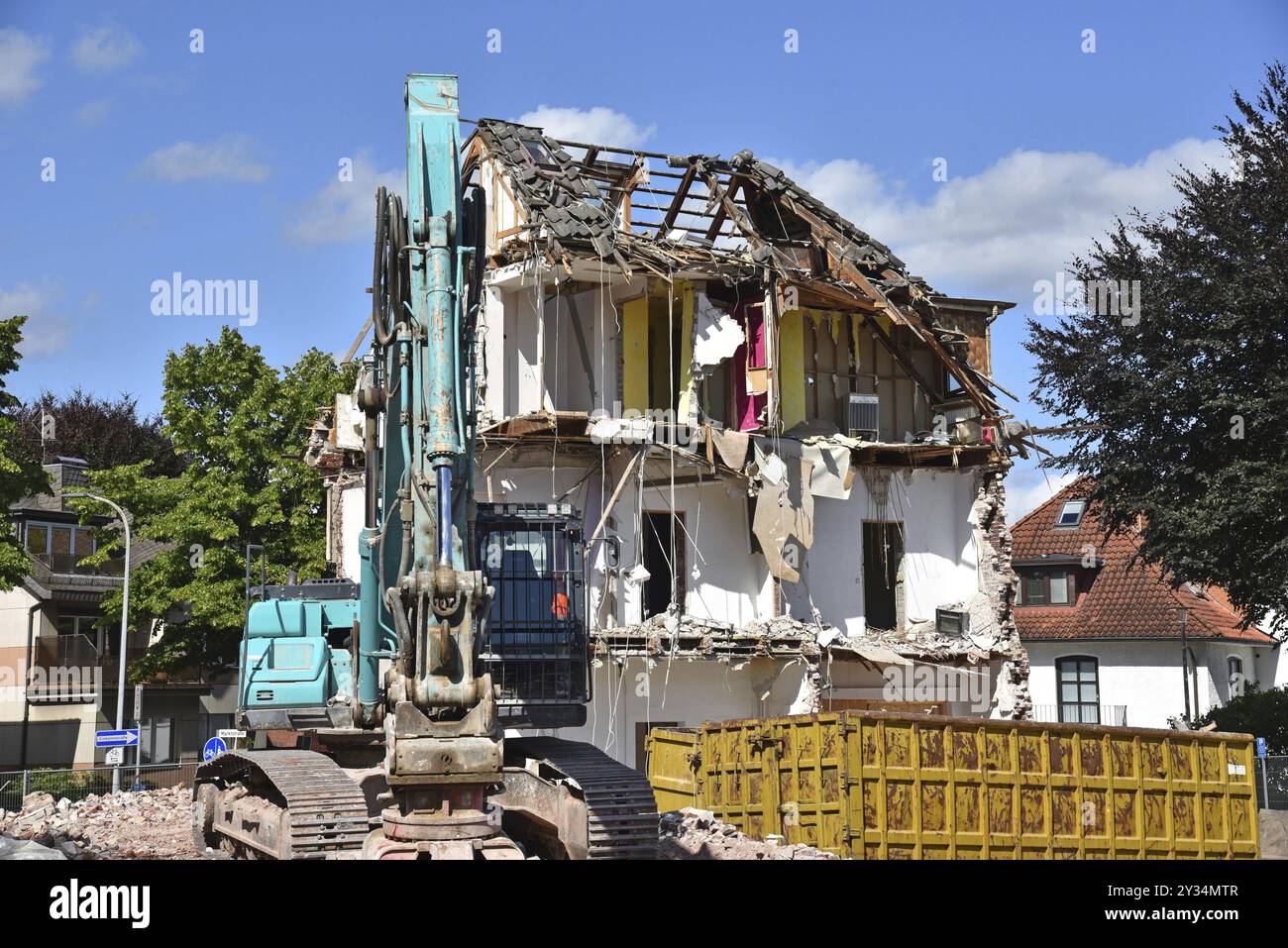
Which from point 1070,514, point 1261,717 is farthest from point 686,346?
point 1070,514

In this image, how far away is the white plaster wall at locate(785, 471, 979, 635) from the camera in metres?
31.9

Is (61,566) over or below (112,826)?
over

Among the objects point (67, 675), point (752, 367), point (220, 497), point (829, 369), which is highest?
point (829, 369)

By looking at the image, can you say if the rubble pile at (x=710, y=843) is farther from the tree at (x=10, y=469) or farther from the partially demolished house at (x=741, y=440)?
the tree at (x=10, y=469)

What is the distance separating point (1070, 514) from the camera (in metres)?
47.9

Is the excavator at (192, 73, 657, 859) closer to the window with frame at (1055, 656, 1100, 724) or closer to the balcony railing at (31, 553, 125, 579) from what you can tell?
the window with frame at (1055, 656, 1100, 724)

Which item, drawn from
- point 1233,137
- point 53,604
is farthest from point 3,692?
point 1233,137

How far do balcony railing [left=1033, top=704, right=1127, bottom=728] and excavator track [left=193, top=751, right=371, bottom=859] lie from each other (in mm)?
31579

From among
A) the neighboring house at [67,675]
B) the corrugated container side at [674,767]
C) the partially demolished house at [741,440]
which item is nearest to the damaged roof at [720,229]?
the partially demolished house at [741,440]

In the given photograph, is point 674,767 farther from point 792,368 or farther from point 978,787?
point 792,368

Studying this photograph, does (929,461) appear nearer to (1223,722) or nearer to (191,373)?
(1223,722)

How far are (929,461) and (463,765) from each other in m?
23.4

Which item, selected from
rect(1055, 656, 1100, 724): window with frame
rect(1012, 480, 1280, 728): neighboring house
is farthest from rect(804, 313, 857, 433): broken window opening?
rect(1055, 656, 1100, 724): window with frame

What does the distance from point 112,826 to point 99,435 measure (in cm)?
4311
